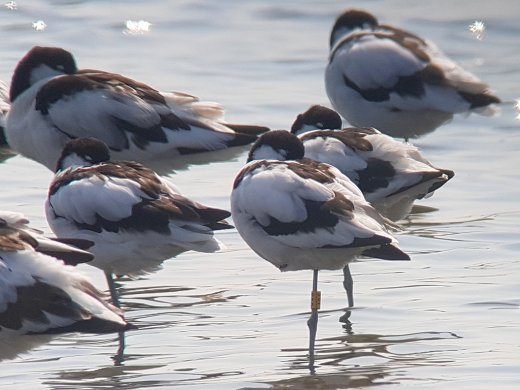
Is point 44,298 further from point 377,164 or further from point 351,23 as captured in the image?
point 351,23

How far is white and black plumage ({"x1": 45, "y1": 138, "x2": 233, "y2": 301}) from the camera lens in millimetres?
9094

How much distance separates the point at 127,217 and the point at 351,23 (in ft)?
23.3

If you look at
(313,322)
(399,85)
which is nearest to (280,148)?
(313,322)

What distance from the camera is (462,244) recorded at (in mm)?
10805

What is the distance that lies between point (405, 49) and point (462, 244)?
3.45 m

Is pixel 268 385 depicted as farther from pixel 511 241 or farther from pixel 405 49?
pixel 405 49

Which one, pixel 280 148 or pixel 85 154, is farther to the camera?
pixel 85 154

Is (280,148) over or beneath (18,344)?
over

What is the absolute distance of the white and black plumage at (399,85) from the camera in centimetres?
1373

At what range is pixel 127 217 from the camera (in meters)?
9.09

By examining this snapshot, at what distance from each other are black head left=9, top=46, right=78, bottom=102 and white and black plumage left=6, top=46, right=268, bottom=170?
15.5 inches

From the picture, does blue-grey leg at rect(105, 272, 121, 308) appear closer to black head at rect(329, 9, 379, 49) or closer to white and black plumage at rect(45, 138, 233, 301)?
white and black plumage at rect(45, 138, 233, 301)

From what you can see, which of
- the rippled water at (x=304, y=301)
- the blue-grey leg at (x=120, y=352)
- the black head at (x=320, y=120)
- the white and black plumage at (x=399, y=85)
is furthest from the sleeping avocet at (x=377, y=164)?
the white and black plumage at (x=399, y=85)

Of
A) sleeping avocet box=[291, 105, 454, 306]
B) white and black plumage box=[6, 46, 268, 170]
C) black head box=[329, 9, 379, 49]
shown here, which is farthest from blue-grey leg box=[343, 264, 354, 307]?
black head box=[329, 9, 379, 49]
